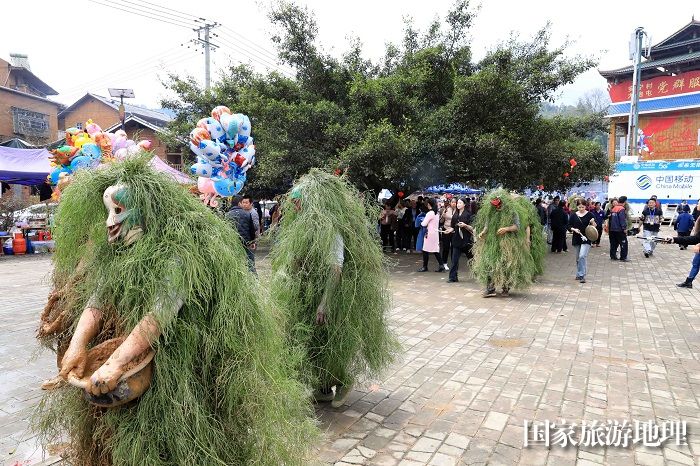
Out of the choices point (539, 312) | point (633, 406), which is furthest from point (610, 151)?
point (633, 406)

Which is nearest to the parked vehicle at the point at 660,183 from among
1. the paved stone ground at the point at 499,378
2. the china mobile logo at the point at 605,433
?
the paved stone ground at the point at 499,378

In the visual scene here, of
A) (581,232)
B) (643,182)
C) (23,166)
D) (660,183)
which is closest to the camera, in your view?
(581,232)

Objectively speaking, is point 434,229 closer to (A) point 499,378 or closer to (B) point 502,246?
(B) point 502,246

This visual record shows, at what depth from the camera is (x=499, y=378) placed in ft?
14.7

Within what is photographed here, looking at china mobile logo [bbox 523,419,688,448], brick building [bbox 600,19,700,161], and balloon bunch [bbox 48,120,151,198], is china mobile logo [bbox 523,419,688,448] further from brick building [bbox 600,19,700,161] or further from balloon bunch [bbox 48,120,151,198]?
brick building [bbox 600,19,700,161]

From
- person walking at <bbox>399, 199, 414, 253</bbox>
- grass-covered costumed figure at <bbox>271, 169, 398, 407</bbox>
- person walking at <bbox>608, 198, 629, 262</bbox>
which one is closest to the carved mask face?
grass-covered costumed figure at <bbox>271, 169, 398, 407</bbox>

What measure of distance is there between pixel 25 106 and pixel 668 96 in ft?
146

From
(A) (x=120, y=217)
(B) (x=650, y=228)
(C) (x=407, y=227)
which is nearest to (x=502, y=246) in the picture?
(C) (x=407, y=227)

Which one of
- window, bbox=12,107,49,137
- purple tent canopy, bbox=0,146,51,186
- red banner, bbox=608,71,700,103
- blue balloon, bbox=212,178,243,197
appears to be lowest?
blue balloon, bbox=212,178,243,197

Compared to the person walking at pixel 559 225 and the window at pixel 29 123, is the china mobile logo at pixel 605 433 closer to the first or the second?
the person walking at pixel 559 225

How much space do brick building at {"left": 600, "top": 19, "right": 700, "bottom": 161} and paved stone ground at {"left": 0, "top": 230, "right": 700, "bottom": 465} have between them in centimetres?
2935

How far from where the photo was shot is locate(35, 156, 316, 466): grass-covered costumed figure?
5.78 ft

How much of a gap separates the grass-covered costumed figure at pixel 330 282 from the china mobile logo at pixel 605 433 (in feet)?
4.18

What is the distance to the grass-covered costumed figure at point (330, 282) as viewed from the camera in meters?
3.38
